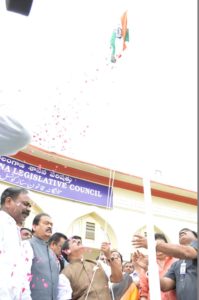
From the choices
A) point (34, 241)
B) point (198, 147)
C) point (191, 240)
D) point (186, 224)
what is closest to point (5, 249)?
point (34, 241)

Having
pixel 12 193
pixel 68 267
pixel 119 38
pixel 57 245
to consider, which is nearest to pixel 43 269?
pixel 68 267

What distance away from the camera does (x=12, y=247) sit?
292cm

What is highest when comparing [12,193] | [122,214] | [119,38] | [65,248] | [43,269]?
[119,38]

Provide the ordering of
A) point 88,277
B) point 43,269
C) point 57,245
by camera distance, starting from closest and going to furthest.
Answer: point 43,269, point 88,277, point 57,245

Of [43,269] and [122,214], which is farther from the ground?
[122,214]

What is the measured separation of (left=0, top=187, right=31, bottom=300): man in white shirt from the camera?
9.07 feet

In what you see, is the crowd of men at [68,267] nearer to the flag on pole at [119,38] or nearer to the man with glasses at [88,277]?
the man with glasses at [88,277]

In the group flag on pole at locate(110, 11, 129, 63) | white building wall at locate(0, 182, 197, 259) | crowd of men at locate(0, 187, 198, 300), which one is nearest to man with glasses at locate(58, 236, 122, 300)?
crowd of men at locate(0, 187, 198, 300)

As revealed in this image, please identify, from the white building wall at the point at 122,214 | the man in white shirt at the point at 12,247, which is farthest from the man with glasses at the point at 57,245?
the white building wall at the point at 122,214

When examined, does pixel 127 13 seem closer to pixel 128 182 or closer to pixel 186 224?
pixel 128 182

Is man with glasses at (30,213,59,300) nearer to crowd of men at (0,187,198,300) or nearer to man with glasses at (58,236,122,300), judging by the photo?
crowd of men at (0,187,198,300)

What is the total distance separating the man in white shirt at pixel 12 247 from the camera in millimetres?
2764

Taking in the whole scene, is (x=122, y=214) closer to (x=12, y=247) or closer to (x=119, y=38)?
(x=119, y=38)

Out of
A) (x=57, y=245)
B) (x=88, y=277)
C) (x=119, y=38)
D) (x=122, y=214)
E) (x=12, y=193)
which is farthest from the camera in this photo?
(x=122, y=214)
